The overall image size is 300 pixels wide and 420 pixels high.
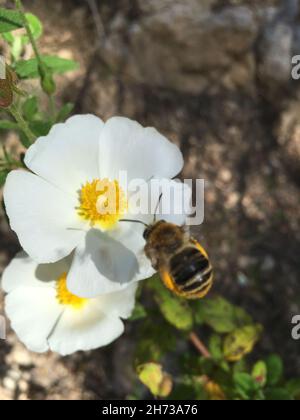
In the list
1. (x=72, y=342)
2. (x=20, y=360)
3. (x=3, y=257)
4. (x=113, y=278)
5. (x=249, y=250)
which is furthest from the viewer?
(x=249, y=250)

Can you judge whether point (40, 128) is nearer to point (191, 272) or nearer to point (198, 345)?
point (191, 272)

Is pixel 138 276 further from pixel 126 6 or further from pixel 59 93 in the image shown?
pixel 126 6

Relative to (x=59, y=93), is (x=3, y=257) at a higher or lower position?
lower

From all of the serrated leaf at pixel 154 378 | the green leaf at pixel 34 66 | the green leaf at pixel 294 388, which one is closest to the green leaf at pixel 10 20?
the green leaf at pixel 34 66

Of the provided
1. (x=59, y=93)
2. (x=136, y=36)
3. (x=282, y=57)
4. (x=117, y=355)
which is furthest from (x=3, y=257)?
(x=282, y=57)

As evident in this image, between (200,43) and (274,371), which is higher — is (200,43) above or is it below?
above
